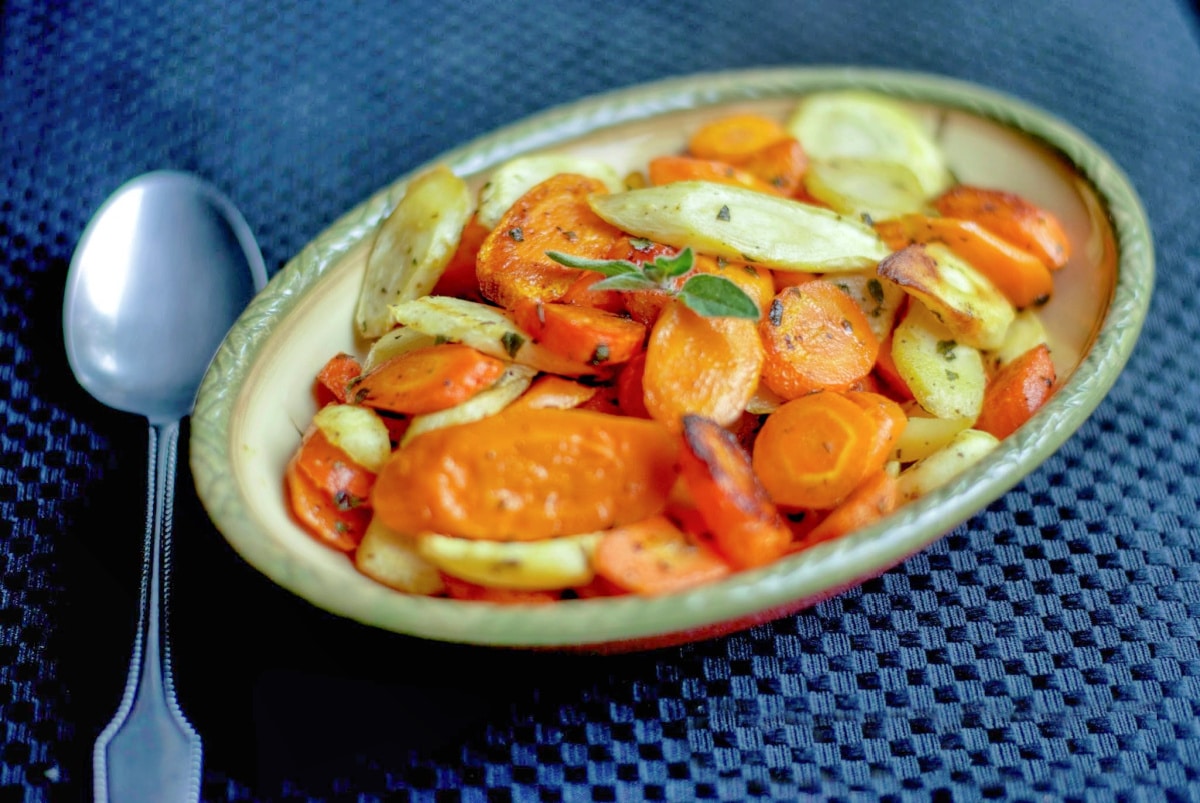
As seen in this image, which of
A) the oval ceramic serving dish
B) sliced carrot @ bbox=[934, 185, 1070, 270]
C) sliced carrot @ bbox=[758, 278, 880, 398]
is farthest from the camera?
sliced carrot @ bbox=[934, 185, 1070, 270]

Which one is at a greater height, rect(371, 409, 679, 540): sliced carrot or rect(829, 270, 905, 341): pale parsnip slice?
rect(829, 270, 905, 341): pale parsnip slice

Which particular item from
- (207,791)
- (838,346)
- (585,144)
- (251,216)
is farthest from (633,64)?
(207,791)

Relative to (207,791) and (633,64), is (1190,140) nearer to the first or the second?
(633,64)

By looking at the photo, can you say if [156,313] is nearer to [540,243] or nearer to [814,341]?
[540,243]

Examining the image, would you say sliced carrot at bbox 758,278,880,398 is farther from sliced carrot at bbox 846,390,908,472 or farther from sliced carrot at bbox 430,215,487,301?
sliced carrot at bbox 430,215,487,301

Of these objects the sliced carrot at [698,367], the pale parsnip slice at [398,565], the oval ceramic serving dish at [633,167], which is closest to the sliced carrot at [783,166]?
the oval ceramic serving dish at [633,167]

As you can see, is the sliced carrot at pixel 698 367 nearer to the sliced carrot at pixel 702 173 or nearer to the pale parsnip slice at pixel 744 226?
the pale parsnip slice at pixel 744 226

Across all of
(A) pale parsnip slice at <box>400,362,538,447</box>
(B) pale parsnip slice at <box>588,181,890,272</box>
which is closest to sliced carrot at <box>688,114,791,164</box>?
→ (B) pale parsnip slice at <box>588,181,890,272</box>
